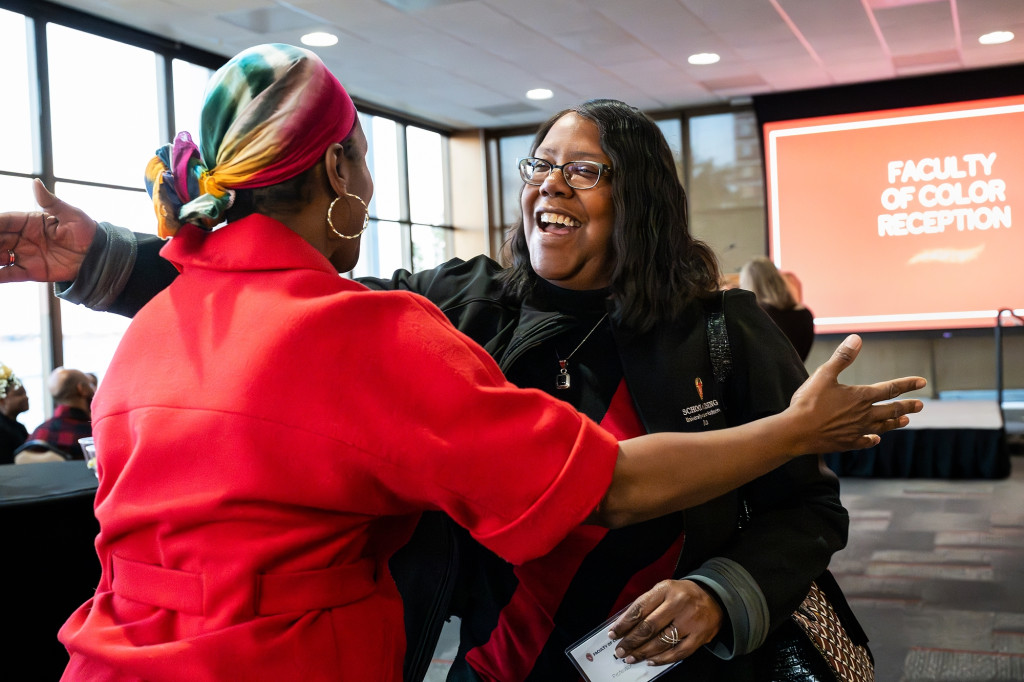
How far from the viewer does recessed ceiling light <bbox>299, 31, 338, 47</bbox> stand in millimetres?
8359

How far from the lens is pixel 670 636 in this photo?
1.32m

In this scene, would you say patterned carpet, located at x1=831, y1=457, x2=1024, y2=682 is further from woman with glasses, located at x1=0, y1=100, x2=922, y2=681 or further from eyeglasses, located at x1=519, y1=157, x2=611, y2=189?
eyeglasses, located at x1=519, y1=157, x2=611, y2=189

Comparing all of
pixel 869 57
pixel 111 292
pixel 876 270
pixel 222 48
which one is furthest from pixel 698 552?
pixel 876 270

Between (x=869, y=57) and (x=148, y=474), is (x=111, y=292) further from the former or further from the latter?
(x=869, y=57)

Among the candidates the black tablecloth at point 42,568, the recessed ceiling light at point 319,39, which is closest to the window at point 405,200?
the recessed ceiling light at point 319,39

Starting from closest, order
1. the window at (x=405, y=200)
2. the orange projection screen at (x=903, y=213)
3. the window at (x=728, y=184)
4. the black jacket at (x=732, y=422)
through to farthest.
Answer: the black jacket at (x=732, y=422) < the orange projection screen at (x=903, y=213) < the window at (x=405, y=200) < the window at (x=728, y=184)

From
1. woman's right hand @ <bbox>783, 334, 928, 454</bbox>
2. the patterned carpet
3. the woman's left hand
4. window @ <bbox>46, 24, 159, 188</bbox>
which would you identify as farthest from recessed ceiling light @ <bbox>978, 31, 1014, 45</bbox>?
the woman's left hand

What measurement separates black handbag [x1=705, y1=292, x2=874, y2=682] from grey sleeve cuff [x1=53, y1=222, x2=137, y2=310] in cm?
94

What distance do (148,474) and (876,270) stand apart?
11598 mm

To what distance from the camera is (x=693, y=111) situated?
12.4 metres

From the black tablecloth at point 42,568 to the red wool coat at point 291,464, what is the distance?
4.21 feet

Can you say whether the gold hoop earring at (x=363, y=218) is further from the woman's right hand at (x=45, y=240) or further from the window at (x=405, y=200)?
the window at (x=405, y=200)

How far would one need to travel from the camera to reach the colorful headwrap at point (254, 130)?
3.39 ft

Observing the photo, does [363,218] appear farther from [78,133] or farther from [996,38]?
[996,38]
